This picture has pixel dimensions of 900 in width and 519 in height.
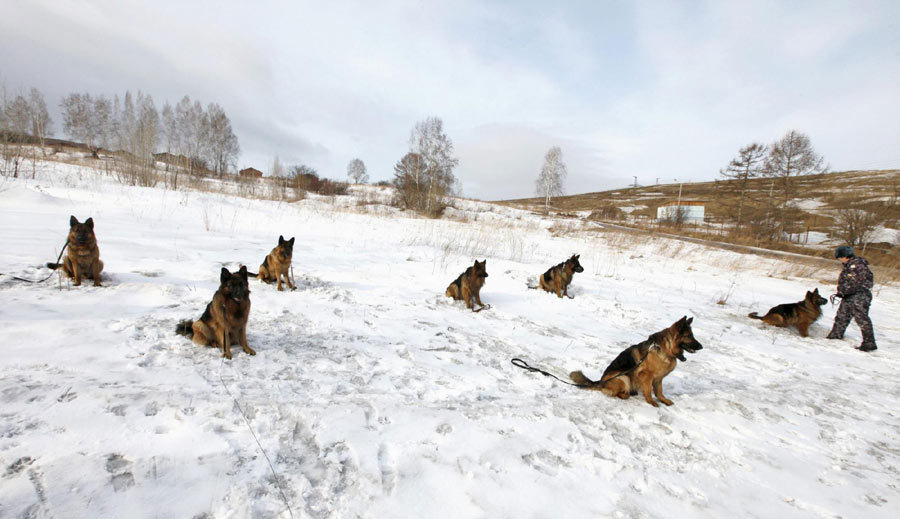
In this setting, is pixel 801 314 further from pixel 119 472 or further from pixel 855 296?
pixel 119 472

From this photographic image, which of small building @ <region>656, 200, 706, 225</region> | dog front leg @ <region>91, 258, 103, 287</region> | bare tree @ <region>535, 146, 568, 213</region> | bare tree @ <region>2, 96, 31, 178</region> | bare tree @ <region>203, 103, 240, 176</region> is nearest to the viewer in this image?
dog front leg @ <region>91, 258, 103, 287</region>

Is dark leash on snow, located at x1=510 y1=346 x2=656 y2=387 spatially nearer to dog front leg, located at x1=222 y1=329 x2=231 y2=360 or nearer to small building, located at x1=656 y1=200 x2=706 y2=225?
dog front leg, located at x1=222 y1=329 x2=231 y2=360

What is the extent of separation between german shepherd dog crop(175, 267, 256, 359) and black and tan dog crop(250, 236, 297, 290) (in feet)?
8.24

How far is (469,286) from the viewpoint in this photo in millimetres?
6766

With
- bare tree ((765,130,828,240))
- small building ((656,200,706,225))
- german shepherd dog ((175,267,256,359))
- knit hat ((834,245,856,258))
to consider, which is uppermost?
bare tree ((765,130,828,240))

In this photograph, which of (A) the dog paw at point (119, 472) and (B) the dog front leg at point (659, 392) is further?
(B) the dog front leg at point (659, 392)

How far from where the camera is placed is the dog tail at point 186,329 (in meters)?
3.51

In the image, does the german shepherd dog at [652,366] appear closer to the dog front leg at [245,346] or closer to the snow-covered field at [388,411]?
the snow-covered field at [388,411]

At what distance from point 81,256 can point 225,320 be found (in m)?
3.18

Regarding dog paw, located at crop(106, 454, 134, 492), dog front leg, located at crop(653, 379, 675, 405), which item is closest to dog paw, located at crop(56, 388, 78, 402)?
dog paw, located at crop(106, 454, 134, 492)

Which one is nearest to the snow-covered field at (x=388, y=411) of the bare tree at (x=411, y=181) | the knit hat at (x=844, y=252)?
the knit hat at (x=844, y=252)

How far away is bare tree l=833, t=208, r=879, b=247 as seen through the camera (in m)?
19.5

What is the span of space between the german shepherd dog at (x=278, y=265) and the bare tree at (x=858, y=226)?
3008 cm

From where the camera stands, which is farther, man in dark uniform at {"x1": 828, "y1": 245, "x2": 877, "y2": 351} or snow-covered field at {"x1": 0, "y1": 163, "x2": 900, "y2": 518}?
man in dark uniform at {"x1": 828, "y1": 245, "x2": 877, "y2": 351}
